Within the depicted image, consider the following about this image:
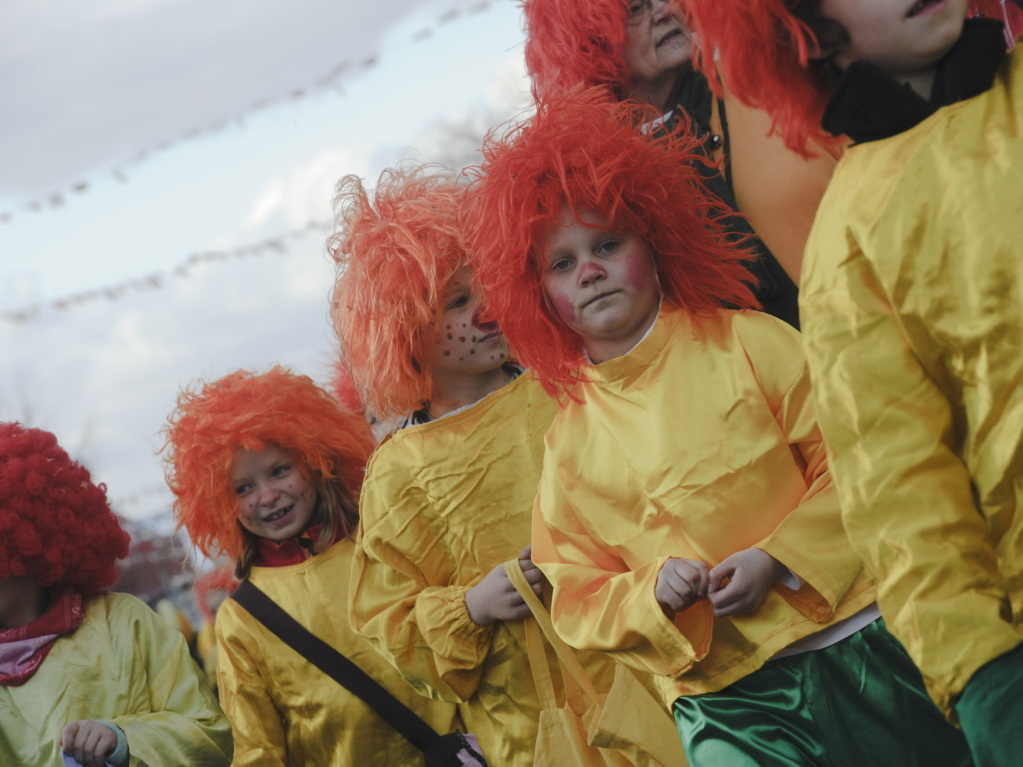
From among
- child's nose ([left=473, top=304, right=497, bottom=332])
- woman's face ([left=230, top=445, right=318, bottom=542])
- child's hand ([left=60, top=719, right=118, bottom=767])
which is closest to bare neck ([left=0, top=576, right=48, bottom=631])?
child's hand ([left=60, top=719, right=118, bottom=767])

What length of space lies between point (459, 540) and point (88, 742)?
54.9 inches

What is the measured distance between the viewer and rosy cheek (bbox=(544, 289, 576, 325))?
2.55m

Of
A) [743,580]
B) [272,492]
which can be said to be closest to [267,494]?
[272,492]

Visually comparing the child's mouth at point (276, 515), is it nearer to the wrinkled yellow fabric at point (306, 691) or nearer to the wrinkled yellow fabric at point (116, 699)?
the wrinkled yellow fabric at point (306, 691)

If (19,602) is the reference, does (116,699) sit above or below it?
below

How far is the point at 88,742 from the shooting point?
12.0ft

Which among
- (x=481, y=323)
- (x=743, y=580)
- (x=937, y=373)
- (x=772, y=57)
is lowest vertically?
(x=743, y=580)

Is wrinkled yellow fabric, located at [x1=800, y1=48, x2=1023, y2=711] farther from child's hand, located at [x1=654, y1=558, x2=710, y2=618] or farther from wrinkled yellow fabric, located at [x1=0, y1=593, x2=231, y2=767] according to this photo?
wrinkled yellow fabric, located at [x1=0, y1=593, x2=231, y2=767]

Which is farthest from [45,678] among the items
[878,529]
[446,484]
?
[878,529]

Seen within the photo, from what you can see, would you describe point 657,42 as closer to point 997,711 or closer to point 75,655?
point 997,711

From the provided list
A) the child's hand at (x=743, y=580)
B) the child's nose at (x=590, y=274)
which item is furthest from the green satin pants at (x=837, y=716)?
the child's nose at (x=590, y=274)

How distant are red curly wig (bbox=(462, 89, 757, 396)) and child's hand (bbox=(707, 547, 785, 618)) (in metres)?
0.58

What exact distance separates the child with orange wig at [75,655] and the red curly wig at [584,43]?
226 centimetres

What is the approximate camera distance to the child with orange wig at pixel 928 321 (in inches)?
65.4
